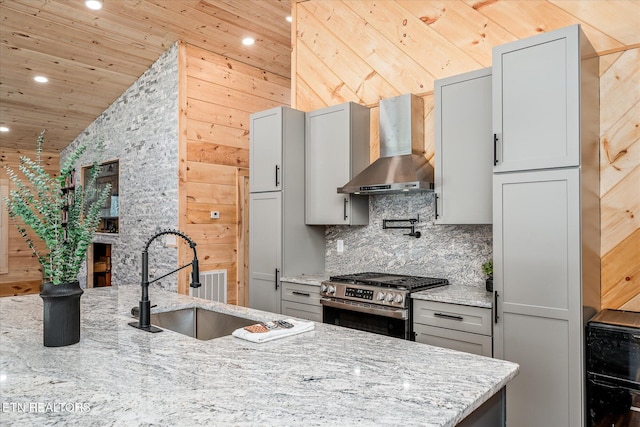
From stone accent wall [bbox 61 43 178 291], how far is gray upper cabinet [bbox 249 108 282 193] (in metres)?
1.34

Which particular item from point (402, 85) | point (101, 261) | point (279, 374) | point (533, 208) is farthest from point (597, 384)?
point (101, 261)

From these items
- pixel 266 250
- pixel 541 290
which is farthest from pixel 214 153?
pixel 541 290

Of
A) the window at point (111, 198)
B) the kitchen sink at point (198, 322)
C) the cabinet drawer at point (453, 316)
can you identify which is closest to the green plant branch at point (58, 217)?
the kitchen sink at point (198, 322)

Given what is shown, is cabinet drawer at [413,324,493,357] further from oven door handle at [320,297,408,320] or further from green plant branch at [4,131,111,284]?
green plant branch at [4,131,111,284]

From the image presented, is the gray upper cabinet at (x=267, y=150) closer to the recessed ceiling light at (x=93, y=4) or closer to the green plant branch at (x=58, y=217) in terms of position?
the recessed ceiling light at (x=93, y=4)

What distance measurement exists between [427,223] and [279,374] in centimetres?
252

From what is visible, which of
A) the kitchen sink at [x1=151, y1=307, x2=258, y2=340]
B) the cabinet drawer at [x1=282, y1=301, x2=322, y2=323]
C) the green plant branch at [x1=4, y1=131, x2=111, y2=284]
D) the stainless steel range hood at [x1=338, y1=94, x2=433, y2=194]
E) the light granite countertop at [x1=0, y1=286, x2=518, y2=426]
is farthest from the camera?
the cabinet drawer at [x1=282, y1=301, x2=322, y2=323]

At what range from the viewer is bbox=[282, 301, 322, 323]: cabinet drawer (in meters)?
3.67

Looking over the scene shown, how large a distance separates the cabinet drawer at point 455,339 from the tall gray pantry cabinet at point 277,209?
1.46 m

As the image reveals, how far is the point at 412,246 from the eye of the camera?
3758 mm

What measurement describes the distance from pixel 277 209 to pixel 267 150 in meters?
0.59

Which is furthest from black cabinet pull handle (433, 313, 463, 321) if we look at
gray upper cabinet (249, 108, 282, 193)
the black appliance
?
gray upper cabinet (249, 108, 282, 193)

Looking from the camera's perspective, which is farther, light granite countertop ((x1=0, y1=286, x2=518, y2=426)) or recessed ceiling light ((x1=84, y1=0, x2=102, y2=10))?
recessed ceiling light ((x1=84, y1=0, x2=102, y2=10))

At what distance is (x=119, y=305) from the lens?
8.34ft
